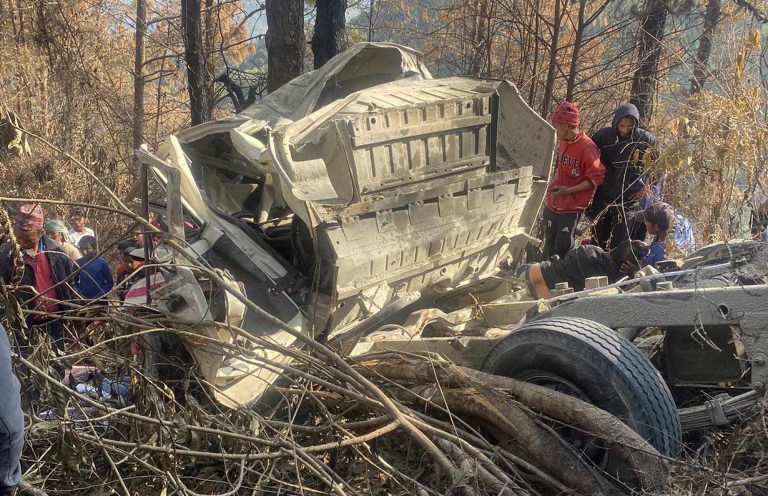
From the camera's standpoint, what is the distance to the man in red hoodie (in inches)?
286

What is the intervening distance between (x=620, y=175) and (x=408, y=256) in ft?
9.99

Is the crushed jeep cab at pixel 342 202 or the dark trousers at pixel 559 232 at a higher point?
the crushed jeep cab at pixel 342 202

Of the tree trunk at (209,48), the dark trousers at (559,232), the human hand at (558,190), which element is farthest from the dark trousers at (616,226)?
the tree trunk at (209,48)

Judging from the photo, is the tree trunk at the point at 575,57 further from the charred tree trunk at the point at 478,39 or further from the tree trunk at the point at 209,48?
the tree trunk at the point at 209,48

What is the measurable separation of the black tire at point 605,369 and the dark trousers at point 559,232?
3.65 meters

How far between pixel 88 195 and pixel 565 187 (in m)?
6.63

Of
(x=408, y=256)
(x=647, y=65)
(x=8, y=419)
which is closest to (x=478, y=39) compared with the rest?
(x=647, y=65)

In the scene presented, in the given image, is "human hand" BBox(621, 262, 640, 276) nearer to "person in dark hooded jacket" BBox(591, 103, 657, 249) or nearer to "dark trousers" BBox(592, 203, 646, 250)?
"dark trousers" BBox(592, 203, 646, 250)

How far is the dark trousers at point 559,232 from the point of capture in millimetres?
7438

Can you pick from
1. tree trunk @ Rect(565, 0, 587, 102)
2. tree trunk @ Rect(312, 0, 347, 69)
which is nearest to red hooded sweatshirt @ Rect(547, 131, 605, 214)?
tree trunk @ Rect(565, 0, 587, 102)

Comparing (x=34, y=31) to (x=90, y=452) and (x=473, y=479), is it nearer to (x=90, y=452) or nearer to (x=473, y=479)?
(x=90, y=452)

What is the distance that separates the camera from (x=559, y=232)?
7492 millimetres

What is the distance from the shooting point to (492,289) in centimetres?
642

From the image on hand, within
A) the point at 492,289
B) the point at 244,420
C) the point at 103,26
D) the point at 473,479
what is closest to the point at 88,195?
the point at 103,26
